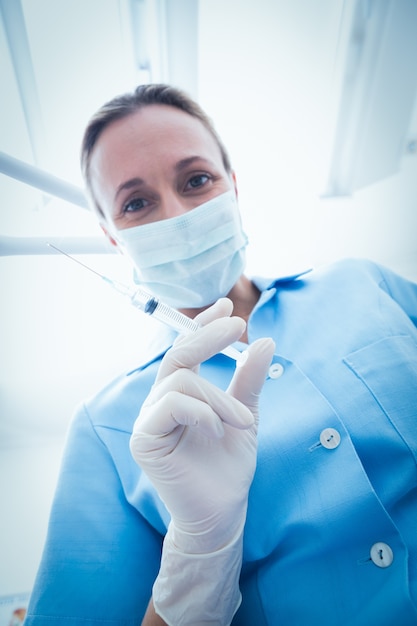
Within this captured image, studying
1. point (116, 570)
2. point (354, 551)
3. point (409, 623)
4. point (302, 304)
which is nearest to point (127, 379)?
point (116, 570)

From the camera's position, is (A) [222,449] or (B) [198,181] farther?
(B) [198,181]

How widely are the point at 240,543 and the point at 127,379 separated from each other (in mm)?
513

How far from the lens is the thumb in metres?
0.63

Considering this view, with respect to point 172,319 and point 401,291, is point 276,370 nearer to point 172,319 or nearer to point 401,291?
point 172,319

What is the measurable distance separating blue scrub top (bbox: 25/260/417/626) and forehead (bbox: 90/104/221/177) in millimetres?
563

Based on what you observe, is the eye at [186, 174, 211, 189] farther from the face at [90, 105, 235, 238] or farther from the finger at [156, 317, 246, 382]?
the finger at [156, 317, 246, 382]

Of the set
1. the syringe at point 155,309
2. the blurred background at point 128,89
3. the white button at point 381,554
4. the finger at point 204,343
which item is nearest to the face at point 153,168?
the blurred background at point 128,89

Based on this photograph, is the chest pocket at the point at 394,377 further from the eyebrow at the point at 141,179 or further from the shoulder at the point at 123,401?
the eyebrow at the point at 141,179

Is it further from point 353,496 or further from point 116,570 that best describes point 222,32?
point 116,570

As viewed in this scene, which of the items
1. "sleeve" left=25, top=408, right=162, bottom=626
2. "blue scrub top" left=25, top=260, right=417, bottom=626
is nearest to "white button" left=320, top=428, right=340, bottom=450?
"blue scrub top" left=25, top=260, right=417, bottom=626

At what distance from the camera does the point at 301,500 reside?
641 millimetres

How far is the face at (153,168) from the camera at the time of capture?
2.84 ft

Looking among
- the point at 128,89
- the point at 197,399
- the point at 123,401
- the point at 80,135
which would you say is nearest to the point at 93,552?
the point at 123,401

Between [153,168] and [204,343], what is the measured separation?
56cm
